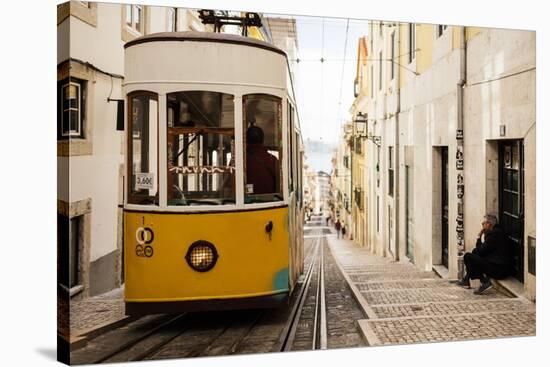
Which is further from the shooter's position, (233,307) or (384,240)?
(384,240)

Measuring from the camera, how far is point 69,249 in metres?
5.42

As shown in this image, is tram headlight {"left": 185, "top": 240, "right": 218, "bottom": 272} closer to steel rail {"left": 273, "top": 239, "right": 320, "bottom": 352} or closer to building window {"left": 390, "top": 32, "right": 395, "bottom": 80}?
steel rail {"left": 273, "top": 239, "right": 320, "bottom": 352}

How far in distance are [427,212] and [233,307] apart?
269 cm

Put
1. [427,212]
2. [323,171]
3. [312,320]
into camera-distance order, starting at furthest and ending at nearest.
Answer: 1. [427,212]
2. [323,171]
3. [312,320]

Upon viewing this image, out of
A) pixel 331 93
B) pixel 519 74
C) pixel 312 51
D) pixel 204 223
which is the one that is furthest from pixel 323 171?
pixel 519 74

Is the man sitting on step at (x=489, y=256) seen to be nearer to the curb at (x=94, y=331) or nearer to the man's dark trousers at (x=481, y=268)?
the man's dark trousers at (x=481, y=268)

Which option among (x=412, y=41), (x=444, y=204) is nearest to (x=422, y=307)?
(x=444, y=204)

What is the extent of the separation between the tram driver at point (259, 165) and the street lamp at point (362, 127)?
1519 millimetres

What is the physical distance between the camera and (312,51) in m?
6.44

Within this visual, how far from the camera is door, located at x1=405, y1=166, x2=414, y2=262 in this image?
23.8 ft

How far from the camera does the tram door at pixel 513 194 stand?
21.7 ft

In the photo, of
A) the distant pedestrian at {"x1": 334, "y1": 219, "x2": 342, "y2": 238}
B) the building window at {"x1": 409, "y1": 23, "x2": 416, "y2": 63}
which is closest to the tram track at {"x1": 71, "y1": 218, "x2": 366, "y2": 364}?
the distant pedestrian at {"x1": 334, "y1": 219, "x2": 342, "y2": 238}

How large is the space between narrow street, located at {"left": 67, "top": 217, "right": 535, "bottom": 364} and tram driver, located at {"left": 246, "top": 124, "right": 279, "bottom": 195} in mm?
1070

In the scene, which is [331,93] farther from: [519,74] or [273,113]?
[519,74]
